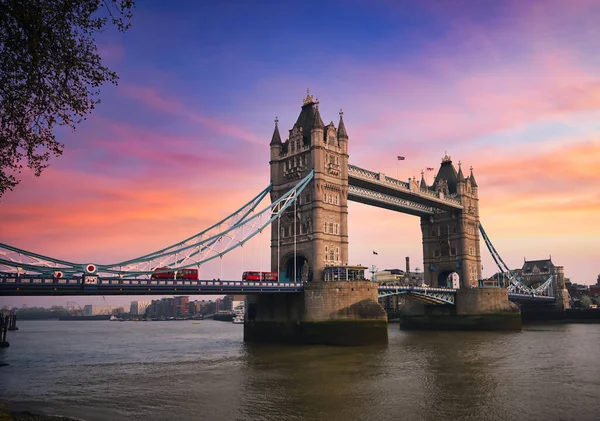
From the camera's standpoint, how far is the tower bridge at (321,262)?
46.9m

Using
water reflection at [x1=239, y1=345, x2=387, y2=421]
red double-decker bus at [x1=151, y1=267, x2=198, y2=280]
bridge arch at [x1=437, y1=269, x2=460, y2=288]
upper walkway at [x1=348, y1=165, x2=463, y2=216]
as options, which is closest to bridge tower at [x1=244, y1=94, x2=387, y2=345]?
water reflection at [x1=239, y1=345, x2=387, y2=421]

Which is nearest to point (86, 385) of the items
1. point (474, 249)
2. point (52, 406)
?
point (52, 406)

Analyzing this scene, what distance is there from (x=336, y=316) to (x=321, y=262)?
9909 millimetres

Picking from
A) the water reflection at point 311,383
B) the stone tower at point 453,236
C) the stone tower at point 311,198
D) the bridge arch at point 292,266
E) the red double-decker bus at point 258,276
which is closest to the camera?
the water reflection at point 311,383

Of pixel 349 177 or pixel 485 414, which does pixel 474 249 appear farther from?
pixel 485 414

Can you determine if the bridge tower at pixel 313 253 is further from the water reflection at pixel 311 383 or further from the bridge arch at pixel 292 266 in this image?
the water reflection at pixel 311 383

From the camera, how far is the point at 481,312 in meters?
79.0

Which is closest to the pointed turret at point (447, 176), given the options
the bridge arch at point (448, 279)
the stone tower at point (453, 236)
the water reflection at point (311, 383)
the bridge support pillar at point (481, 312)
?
the stone tower at point (453, 236)

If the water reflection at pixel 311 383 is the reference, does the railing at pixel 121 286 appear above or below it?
above

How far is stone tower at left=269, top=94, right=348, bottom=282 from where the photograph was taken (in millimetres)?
62344

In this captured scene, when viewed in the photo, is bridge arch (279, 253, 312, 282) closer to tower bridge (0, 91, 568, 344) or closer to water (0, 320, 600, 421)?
tower bridge (0, 91, 568, 344)

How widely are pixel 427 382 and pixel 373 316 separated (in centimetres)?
2108

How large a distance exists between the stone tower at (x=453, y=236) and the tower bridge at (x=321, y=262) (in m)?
0.20

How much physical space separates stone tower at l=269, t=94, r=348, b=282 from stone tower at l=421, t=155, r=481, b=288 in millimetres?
33076
